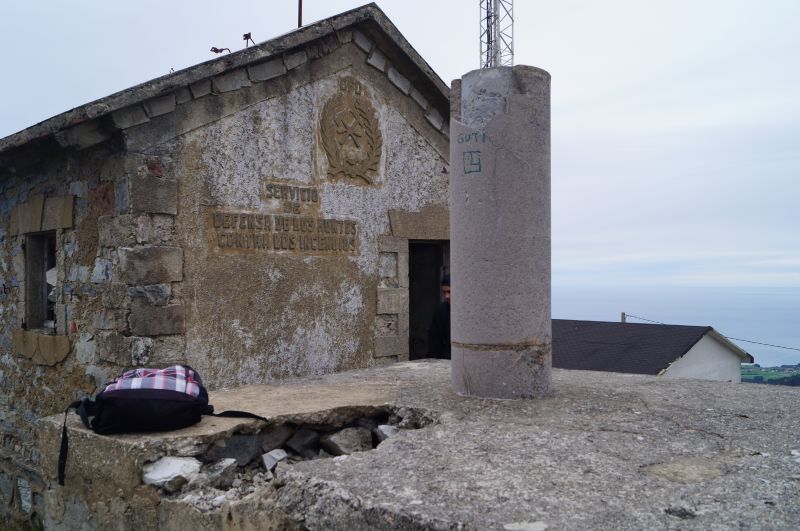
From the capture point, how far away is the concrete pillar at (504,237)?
4652 mm

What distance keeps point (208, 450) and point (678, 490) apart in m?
2.35

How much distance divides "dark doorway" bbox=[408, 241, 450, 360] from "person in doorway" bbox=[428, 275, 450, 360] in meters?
1.24

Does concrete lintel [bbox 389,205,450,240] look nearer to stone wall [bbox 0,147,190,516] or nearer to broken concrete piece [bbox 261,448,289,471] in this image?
stone wall [bbox 0,147,190,516]

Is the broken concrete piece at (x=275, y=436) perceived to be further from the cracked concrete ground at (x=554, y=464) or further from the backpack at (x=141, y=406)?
the backpack at (x=141, y=406)

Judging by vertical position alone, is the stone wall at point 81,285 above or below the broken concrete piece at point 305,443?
above

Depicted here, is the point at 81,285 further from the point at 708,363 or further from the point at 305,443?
the point at 708,363

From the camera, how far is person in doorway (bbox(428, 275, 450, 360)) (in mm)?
7297

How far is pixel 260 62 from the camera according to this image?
638 centimetres

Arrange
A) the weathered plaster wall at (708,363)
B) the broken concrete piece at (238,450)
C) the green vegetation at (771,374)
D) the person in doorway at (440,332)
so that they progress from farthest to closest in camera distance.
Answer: the green vegetation at (771,374)
the weathered plaster wall at (708,363)
the person in doorway at (440,332)
the broken concrete piece at (238,450)

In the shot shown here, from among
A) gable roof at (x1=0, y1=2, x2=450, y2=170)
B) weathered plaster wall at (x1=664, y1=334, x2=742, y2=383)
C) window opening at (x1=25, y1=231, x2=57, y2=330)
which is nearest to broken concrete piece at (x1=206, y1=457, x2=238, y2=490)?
gable roof at (x1=0, y1=2, x2=450, y2=170)

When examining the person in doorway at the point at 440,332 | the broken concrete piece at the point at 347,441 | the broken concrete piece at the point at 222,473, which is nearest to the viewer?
the broken concrete piece at the point at 222,473

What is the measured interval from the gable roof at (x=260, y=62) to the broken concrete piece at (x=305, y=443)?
2847 millimetres

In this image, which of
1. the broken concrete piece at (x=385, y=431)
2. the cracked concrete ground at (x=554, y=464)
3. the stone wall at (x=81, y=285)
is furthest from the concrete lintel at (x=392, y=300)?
the broken concrete piece at (x=385, y=431)

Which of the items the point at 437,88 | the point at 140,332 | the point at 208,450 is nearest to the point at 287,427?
the point at 208,450
